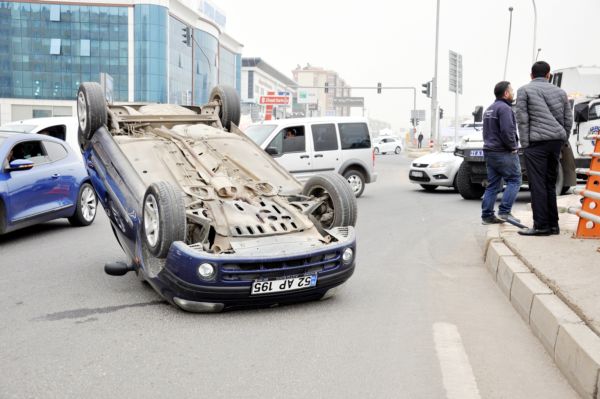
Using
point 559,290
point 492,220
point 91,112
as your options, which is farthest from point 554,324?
point 91,112

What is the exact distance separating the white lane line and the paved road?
11 mm

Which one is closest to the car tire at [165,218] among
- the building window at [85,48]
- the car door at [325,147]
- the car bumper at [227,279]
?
the car bumper at [227,279]

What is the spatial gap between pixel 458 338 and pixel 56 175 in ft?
24.5

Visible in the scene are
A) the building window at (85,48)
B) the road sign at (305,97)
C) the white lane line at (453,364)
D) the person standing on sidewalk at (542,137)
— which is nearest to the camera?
the white lane line at (453,364)

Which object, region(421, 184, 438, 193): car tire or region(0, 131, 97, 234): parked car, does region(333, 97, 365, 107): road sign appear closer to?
region(421, 184, 438, 193): car tire

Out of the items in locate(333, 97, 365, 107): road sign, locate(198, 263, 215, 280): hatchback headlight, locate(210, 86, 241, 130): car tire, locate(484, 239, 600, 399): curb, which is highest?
locate(333, 97, 365, 107): road sign

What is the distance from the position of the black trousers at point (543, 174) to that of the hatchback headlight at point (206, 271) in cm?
433

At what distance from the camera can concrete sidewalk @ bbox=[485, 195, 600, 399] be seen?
13.2 ft

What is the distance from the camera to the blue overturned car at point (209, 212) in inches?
214

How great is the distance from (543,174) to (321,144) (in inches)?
341

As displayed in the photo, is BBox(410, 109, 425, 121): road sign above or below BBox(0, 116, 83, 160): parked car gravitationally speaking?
above

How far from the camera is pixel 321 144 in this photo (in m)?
16.2

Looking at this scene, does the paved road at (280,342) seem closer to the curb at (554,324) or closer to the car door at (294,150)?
the curb at (554,324)

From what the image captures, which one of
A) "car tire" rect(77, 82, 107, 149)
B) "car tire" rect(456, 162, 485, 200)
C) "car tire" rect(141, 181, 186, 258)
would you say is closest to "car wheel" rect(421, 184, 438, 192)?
"car tire" rect(456, 162, 485, 200)
